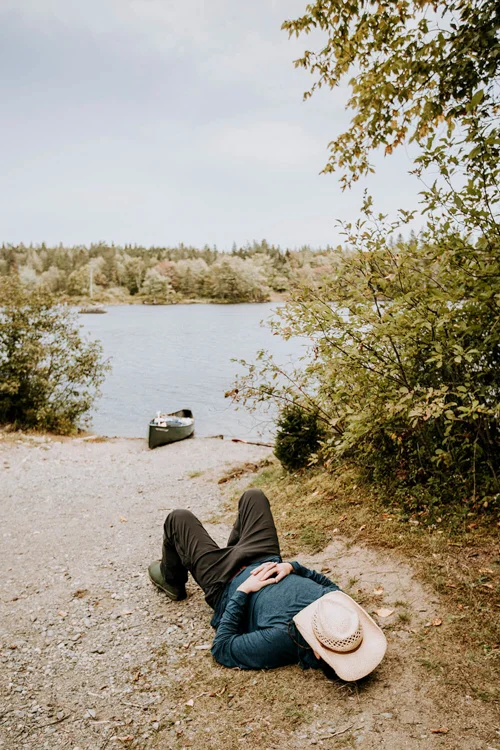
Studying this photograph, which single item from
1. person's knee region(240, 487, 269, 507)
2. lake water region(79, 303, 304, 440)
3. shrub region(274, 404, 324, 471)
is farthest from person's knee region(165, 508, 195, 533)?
shrub region(274, 404, 324, 471)

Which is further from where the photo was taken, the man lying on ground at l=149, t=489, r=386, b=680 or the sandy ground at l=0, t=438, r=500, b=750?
the man lying on ground at l=149, t=489, r=386, b=680

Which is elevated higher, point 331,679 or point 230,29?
point 230,29

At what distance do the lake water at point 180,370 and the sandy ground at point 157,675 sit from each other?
3.13m

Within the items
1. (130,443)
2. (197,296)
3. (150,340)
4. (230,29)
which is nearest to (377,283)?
(230,29)

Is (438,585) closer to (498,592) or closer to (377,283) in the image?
(498,592)

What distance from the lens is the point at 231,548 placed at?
4.05 m

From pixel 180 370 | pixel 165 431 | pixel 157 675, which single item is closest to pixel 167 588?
pixel 157 675

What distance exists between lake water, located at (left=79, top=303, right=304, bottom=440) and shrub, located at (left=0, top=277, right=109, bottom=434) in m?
2.30

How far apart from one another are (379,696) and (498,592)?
4.58 feet

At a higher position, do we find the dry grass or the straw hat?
the straw hat

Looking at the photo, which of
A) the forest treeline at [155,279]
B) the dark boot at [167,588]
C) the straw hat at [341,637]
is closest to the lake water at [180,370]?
the dark boot at [167,588]

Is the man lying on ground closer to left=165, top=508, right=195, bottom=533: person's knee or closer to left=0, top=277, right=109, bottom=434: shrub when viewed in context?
left=165, top=508, right=195, bottom=533: person's knee

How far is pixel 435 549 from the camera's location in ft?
14.9

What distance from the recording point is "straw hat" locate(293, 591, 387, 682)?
9.59ft
